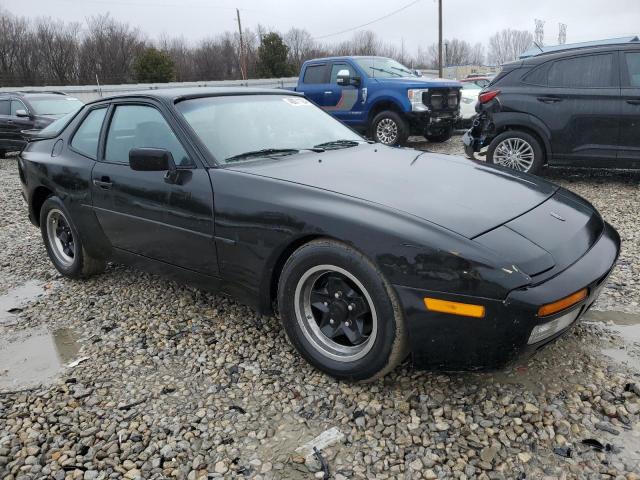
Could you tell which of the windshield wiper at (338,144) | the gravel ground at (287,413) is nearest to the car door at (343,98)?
the windshield wiper at (338,144)

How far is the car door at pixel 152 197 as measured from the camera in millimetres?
2816

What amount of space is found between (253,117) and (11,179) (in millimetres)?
8214

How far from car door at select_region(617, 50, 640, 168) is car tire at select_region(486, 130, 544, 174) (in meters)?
0.91

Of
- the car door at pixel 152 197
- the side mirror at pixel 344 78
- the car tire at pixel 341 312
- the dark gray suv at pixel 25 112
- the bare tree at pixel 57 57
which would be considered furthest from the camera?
the bare tree at pixel 57 57

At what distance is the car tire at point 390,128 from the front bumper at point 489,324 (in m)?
7.35

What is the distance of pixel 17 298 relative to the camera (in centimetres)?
385

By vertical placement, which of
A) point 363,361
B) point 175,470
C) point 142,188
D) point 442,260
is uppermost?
point 142,188

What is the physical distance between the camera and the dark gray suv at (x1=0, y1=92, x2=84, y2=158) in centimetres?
1116

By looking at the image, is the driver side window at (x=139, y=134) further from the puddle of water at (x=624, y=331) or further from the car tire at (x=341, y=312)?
the puddle of water at (x=624, y=331)

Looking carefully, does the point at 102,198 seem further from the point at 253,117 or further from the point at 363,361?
the point at 363,361

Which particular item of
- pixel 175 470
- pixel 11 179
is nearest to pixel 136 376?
pixel 175 470

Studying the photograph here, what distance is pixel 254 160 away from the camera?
291 centimetres

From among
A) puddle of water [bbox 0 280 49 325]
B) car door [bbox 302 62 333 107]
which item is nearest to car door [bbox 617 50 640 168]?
car door [bbox 302 62 333 107]

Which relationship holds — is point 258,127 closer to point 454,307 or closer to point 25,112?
point 454,307
